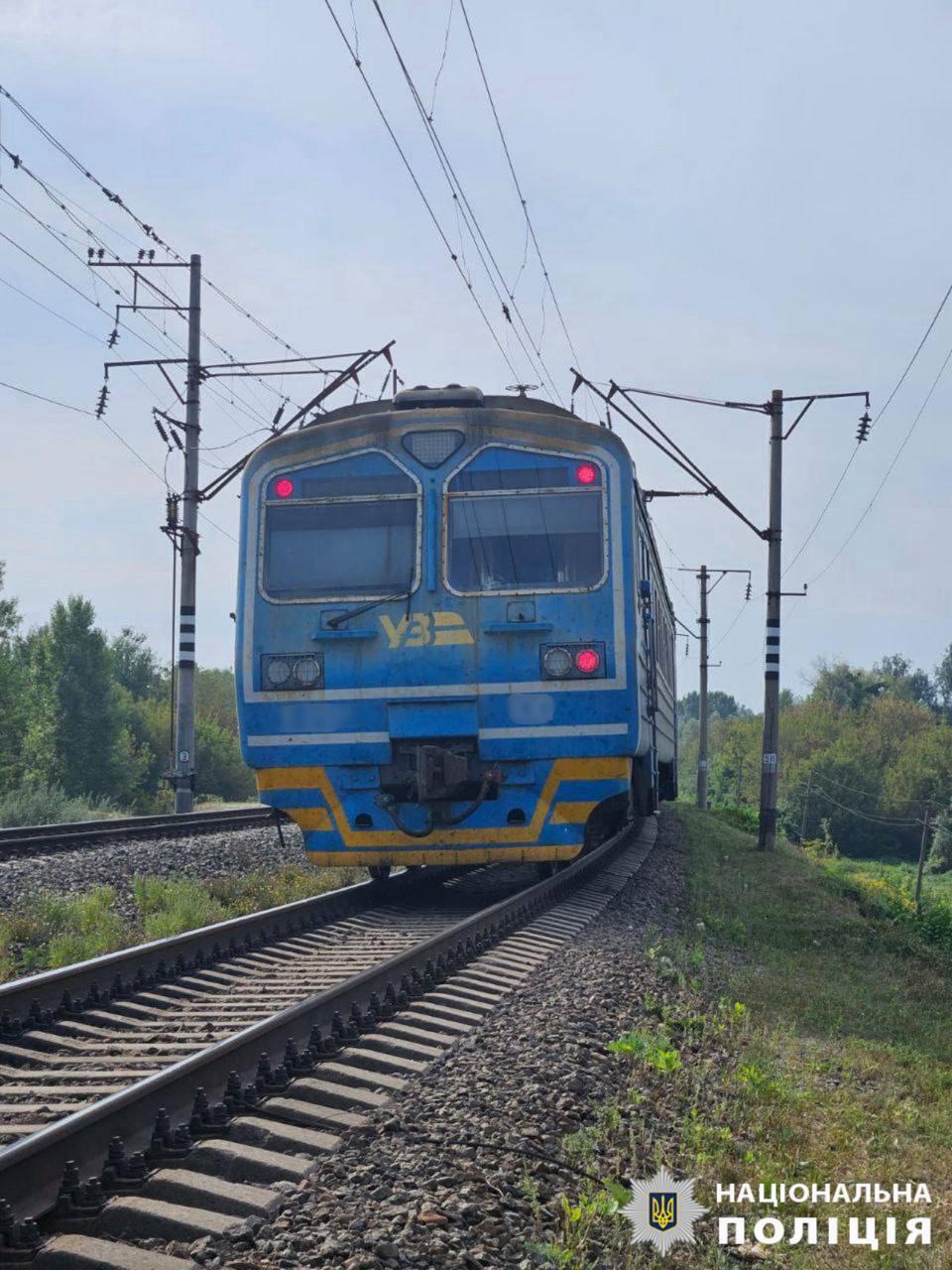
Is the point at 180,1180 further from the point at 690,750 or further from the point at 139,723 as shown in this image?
the point at 690,750

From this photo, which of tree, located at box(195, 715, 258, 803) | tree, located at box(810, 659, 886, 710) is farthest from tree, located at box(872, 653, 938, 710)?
tree, located at box(195, 715, 258, 803)

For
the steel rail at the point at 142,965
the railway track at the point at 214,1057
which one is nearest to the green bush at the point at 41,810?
the steel rail at the point at 142,965

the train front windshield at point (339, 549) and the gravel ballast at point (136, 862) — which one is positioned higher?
the train front windshield at point (339, 549)

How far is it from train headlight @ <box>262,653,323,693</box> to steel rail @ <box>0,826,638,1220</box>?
2.65 m

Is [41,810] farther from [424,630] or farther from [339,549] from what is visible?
[424,630]

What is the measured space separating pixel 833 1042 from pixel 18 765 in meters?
52.0

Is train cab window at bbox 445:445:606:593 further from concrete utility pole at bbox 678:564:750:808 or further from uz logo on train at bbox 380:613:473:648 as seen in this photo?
concrete utility pole at bbox 678:564:750:808

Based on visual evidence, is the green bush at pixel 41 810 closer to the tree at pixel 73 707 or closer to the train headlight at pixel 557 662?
the train headlight at pixel 557 662

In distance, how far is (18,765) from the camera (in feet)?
179

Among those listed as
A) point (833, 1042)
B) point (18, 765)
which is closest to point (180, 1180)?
point (833, 1042)

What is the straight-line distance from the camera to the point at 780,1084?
5.36 metres

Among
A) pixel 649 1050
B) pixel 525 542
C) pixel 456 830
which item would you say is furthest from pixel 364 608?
pixel 649 1050

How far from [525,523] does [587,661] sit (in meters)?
1.08

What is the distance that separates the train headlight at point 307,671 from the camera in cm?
988
